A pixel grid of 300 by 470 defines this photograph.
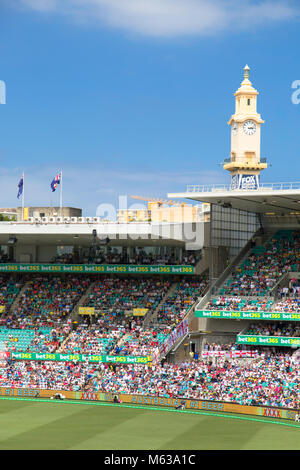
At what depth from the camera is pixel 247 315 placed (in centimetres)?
4619

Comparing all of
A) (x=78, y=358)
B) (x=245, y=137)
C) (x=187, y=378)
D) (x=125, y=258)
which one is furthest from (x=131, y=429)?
(x=245, y=137)

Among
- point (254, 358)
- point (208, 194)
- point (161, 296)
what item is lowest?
point (254, 358)

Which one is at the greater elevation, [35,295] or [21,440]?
[35,295]

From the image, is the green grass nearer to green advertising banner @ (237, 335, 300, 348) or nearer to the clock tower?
green advertising banner @ (237, 335, 300, 348)

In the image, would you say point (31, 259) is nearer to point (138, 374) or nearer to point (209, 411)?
point (138, 374)

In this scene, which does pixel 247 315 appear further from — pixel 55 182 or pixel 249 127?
pixel 249 127

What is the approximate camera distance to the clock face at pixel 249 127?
78188mm

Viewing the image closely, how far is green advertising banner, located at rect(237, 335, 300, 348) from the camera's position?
43875 mm

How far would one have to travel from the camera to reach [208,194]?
45.3 meters

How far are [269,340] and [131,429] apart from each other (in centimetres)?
1302

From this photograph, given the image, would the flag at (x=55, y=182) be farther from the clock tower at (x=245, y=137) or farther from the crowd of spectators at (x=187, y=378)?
the clock tower at (x=245, y=137)

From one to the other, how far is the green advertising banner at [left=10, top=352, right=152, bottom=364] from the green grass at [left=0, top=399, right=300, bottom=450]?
4662mm
